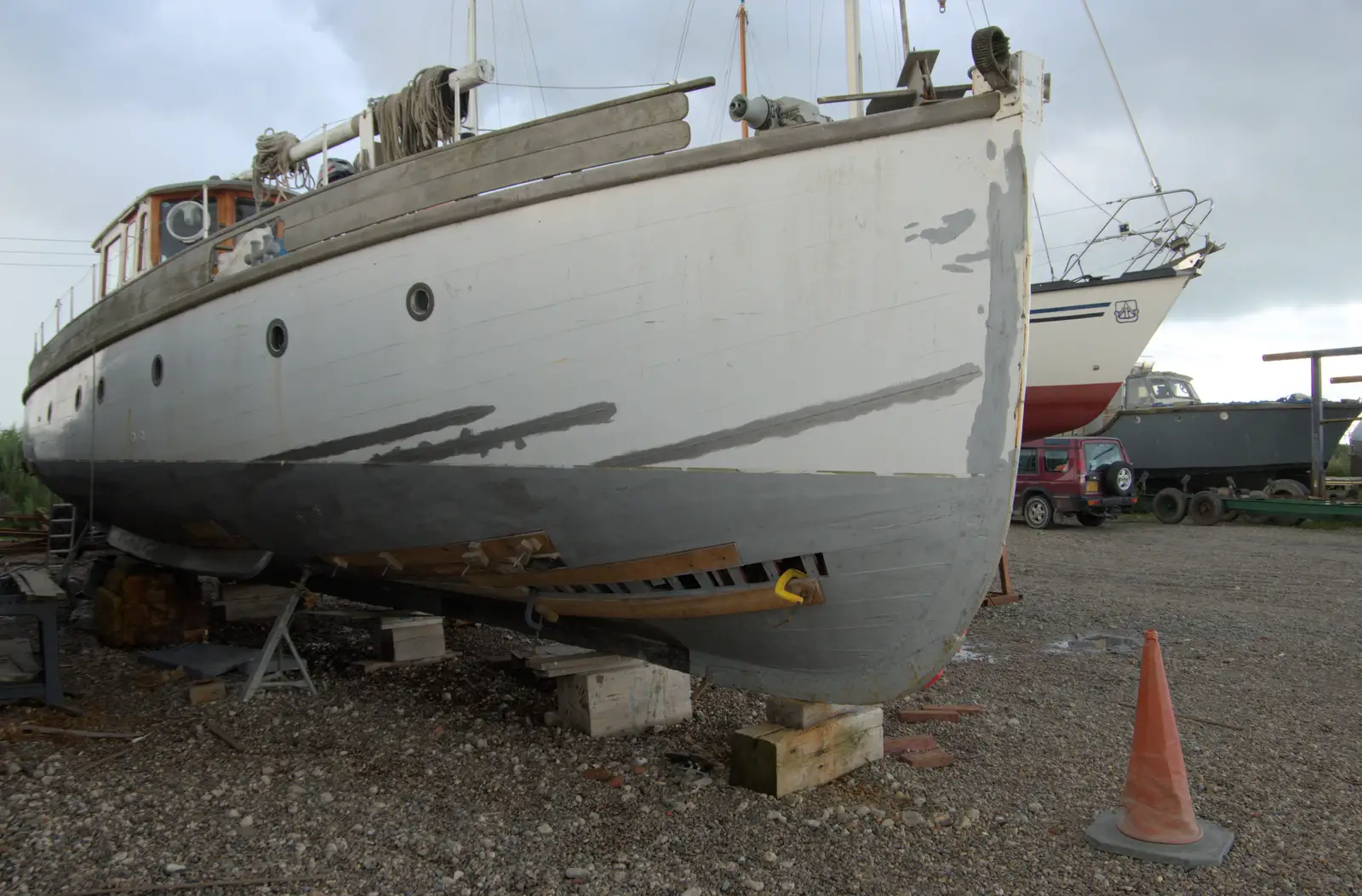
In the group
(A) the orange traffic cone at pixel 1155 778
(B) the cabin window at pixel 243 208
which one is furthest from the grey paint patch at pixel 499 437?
(B) the cabin window at pixel 243 208

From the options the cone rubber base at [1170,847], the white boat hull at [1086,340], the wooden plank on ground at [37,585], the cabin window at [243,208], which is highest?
the cabin window at [243,208]

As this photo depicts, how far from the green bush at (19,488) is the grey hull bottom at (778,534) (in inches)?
546

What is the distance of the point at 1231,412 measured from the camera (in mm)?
16781

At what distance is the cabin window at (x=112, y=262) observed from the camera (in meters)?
6.91

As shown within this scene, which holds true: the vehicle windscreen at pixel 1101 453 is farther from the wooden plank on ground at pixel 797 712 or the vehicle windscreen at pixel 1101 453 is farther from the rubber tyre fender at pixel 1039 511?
the wooden plank on ground at pixel 797 712

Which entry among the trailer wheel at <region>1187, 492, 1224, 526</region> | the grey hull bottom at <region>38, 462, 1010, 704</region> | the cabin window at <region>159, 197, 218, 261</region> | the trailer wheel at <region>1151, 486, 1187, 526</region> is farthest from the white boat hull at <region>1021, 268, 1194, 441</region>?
the cabin window at <region>159, 197, 218, 261</region>

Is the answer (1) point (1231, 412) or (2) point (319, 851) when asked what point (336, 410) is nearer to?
(2) point (319, 851)

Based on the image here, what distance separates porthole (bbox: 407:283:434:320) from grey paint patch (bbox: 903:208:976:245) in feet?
6.19

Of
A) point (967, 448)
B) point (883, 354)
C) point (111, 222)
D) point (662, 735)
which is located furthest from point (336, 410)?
point (111, 222)

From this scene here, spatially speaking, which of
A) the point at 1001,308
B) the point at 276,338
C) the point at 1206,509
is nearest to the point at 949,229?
the point at 1001,308

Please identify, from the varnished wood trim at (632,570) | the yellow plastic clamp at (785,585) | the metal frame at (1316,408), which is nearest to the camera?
the yellow plastic clamp at (785,585)

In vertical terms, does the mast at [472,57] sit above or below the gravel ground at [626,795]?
above

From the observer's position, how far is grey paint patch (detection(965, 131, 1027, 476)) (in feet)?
9.95

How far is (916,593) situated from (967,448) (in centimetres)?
54
